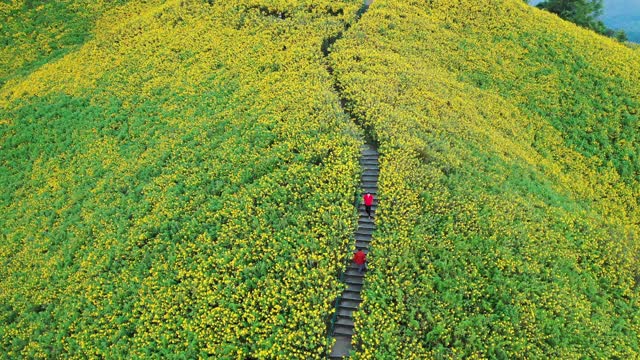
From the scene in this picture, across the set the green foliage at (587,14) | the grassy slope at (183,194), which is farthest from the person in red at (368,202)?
the green foliage at (587,14)

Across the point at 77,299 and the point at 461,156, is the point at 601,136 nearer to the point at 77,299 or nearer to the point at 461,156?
the point at 461,156

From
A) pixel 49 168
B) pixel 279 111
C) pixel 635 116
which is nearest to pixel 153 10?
pixel 49 168

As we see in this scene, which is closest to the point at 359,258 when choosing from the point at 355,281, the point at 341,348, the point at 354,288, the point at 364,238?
the point at 355,281

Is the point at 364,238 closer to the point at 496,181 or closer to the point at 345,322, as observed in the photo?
the point at 345,322

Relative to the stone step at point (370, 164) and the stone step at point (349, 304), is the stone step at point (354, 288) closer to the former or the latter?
the stone step at point (349, 304)

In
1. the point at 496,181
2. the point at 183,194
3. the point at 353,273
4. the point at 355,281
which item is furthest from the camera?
the point at 183,194
